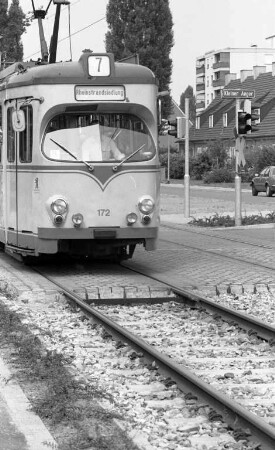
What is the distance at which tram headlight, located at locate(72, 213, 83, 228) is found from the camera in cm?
1427

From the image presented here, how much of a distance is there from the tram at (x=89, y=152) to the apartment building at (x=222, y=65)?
4044 inches

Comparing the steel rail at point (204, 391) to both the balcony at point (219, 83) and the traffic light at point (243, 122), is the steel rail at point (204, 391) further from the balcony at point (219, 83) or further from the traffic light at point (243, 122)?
the balcony at point (219, 83)

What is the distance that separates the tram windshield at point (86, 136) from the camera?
1435 centimetres

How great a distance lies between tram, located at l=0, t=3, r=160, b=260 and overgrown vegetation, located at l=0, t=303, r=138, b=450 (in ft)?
16.9

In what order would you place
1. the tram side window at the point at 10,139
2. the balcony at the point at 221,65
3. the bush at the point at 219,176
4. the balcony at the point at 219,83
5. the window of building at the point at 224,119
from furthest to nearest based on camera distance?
the balcony at the point at 221,65 < the balcony at the point at 219,83 < the window of building at the point at 224,119 < the bush at the point at 219,176 < the tram side window at the point at 10,139

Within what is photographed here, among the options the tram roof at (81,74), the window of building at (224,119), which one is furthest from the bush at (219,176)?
the tram roof at (81,74)

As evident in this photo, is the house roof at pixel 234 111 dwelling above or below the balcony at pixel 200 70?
below

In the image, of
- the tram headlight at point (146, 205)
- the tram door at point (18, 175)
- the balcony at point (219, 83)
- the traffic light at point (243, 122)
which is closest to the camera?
the tram headlight at point (146, 205)

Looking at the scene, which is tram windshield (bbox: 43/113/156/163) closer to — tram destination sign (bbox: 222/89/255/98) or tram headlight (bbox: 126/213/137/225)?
tram headlight (bbox: 126/213/137/225)

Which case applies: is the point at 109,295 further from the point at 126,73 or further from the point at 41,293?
the point at 126,73

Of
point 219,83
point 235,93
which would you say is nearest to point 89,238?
point 235,93

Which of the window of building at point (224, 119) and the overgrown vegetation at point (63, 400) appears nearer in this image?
the overgrown vegetation at point (63, 400)

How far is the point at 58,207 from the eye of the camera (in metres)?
14.3

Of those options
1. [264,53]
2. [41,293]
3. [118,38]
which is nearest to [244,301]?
[41,293]
